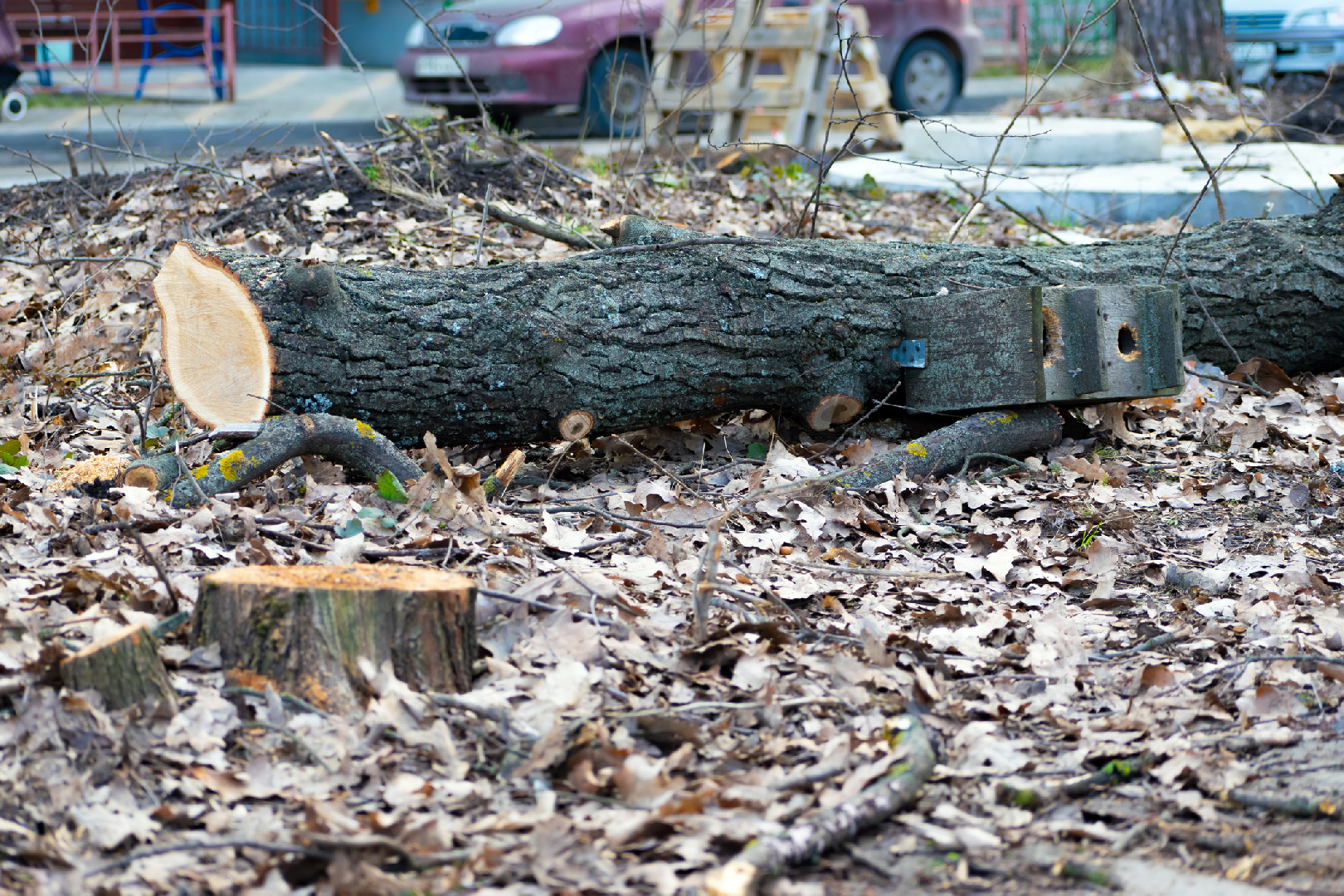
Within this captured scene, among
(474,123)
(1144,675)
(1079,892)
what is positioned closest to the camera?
(1079,892)

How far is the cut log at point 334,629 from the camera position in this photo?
262cm

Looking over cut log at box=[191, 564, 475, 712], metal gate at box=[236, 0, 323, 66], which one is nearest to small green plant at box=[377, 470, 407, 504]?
cut log at box=[191, 564, 475, 712]

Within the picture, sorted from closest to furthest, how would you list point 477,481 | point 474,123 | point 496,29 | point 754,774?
point 754,774, point 477,481, point 474,123, point 496,29

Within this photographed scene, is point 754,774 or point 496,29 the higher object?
point 496,29

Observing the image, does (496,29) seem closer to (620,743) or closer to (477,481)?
(477,481)

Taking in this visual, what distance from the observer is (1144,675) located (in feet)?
9.70

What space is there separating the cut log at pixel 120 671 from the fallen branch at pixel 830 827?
50.3 inches

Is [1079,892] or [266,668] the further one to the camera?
[266,668]

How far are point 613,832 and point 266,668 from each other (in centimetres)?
93

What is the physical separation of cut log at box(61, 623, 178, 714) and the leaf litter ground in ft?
0.14

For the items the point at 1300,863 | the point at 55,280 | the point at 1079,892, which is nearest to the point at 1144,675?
the point at 1300,863

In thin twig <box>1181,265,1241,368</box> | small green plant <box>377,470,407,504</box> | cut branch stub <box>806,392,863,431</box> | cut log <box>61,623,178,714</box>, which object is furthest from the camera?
thin twig <box>1181,265,1241,368</box>

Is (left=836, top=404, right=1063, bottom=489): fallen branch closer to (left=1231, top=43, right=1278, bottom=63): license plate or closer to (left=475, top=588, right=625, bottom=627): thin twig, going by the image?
(left=475, top=588, right=625, bottom=627): thin twig

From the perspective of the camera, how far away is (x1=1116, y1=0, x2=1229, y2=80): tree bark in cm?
1408
